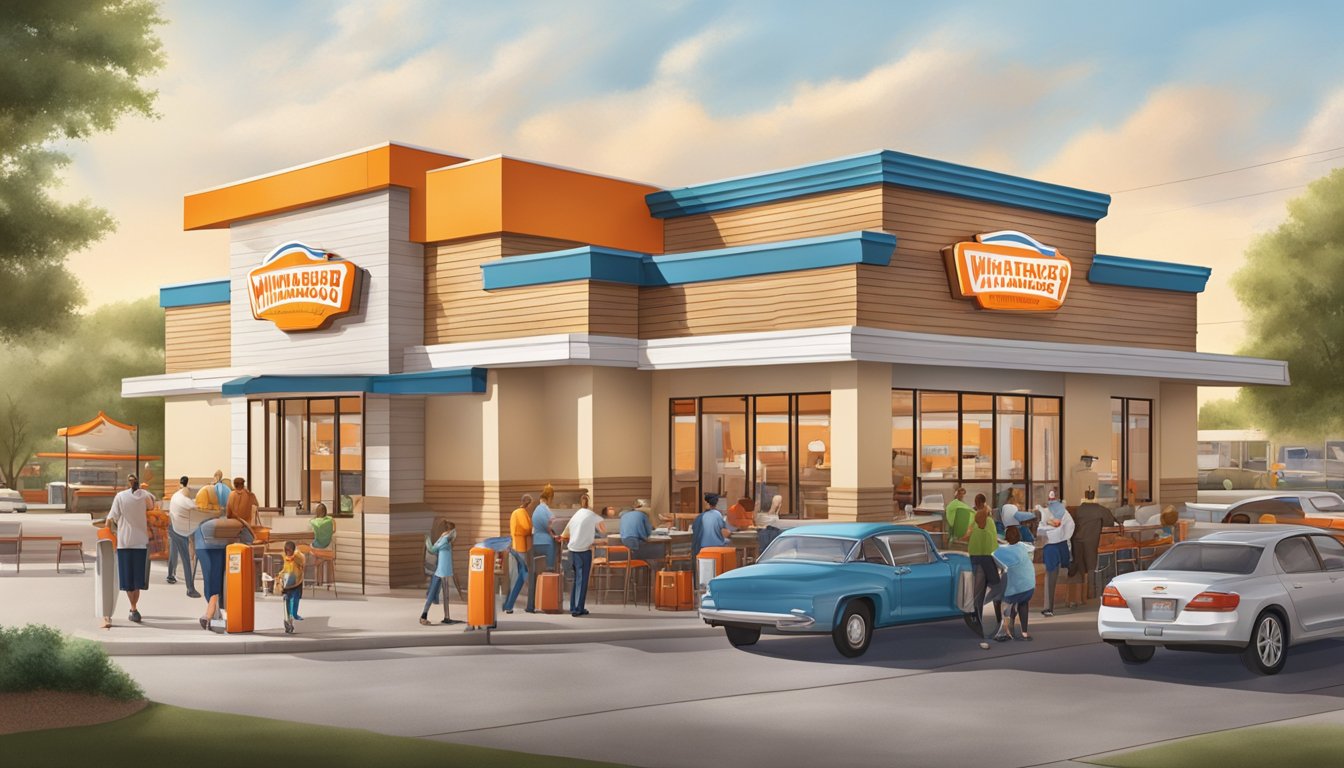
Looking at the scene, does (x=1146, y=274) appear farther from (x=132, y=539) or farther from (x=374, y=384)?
(x=132, y=539)

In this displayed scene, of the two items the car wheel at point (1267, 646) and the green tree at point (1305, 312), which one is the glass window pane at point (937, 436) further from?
the green tree at point (1305, 312)

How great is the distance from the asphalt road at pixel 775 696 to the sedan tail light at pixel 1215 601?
2.75 feet

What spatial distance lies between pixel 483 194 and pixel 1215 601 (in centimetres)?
1650

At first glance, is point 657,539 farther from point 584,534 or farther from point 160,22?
point 160,22

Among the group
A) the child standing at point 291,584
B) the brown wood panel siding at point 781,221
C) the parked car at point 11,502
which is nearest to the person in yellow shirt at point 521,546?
the child standing at point 291,584

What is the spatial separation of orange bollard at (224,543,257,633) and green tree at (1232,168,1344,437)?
1989 inches

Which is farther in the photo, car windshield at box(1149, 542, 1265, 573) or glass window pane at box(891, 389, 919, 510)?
glass window pane at box(891, 389, 919, 510)

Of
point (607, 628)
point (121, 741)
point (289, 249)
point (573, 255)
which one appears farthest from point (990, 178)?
point (121, 741)

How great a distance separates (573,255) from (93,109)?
955 cm

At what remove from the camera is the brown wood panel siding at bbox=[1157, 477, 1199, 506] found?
3138 cm

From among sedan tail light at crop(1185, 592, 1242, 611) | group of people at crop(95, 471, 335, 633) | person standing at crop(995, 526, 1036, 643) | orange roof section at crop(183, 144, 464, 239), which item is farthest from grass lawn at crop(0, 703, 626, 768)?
orange roof section at crop(183, 144, 464, 239)

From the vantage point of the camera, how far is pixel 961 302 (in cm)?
2617

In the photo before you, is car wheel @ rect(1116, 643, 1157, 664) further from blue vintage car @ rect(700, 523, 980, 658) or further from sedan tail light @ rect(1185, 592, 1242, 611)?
blue vintage car @ rect(700, 523, 980, 658)

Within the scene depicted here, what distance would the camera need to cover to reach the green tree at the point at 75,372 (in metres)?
78.4
